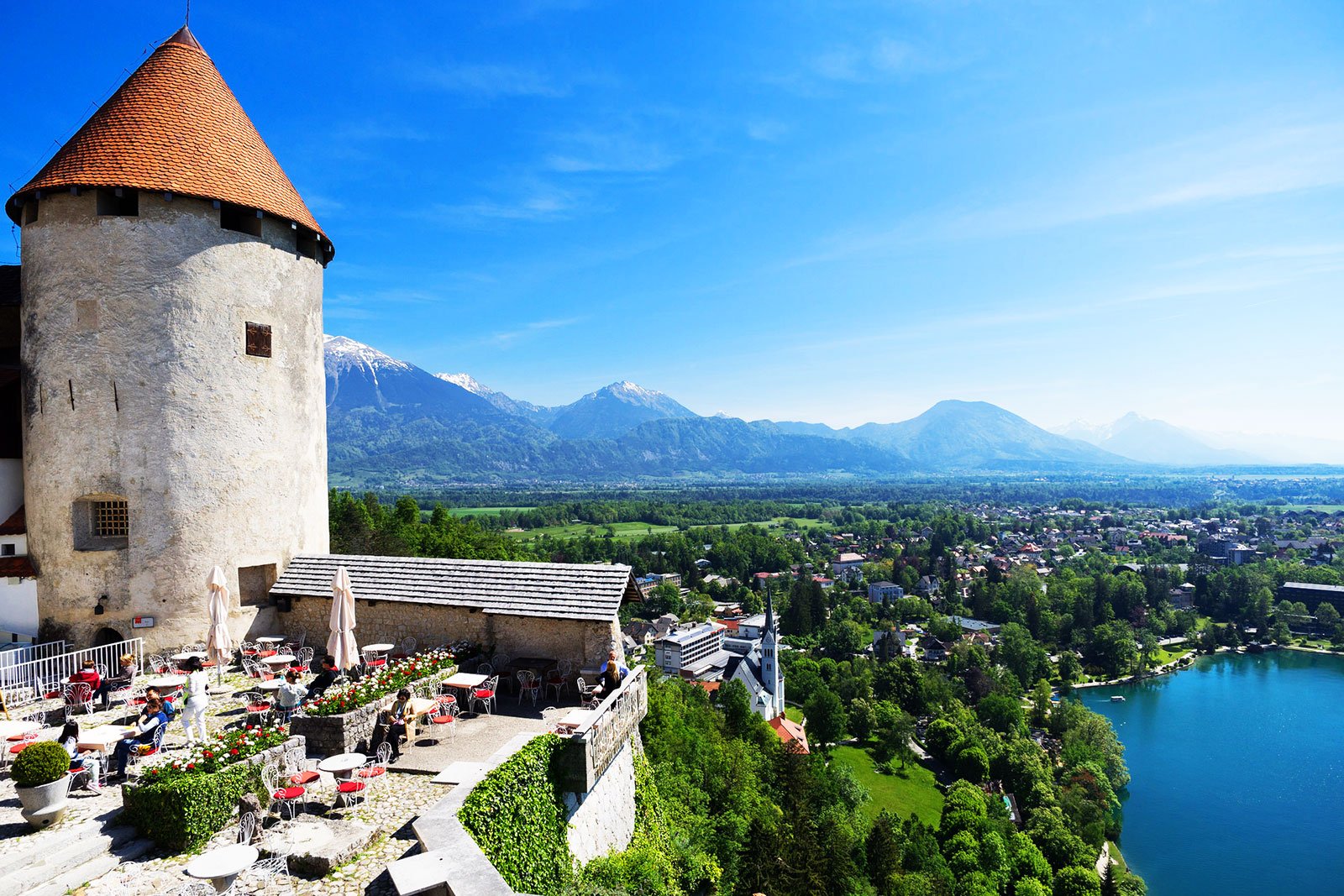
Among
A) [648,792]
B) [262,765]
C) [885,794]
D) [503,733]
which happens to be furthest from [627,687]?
[885,794]

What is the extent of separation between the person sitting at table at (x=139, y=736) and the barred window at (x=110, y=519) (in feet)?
22.3

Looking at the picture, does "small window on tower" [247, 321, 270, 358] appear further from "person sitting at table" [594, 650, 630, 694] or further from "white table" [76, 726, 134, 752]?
"person sitting at table" [594, 650, 630, 694]

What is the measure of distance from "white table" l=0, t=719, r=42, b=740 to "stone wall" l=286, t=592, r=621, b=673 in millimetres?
7057

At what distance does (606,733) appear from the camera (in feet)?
45.0

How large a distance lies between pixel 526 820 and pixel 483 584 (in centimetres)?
844

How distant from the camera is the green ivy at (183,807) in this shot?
10523 mm

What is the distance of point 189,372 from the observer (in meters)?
19.8

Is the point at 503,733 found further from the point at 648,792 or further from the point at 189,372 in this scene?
the point at 189,372

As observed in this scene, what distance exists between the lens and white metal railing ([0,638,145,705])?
16.9m

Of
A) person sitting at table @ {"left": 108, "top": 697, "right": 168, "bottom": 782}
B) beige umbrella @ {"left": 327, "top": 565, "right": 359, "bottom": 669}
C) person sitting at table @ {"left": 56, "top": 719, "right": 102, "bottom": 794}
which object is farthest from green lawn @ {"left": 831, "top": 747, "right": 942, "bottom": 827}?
person sitting at table @ {"left": 56, "top": 719, "right": 102, "bottom": 794}

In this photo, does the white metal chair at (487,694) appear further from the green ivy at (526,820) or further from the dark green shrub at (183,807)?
Result: the dark green shrub at (183,807)

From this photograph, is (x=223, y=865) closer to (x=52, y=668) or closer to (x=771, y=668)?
(x=52, y=668)

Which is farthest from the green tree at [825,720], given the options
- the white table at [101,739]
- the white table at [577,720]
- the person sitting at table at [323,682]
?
the white table at [101,739]

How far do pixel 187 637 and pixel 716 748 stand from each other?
18.7 meters
